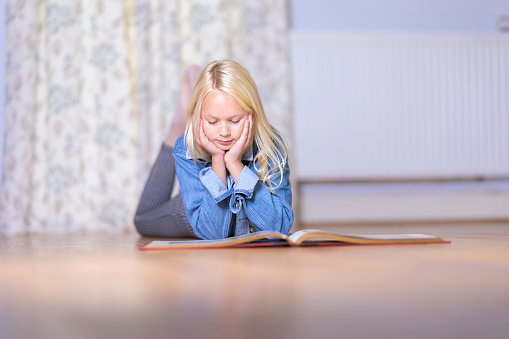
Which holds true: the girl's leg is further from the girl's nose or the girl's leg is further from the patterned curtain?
the patterned curtain

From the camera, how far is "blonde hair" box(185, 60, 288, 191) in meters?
1.15

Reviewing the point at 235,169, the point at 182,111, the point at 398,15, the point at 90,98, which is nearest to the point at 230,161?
the point at 235,169

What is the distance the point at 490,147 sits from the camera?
8.98ft

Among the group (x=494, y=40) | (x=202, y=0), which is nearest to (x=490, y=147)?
(x=494, y=40)

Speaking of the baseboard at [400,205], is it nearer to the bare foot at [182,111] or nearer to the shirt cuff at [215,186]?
the bare foot at [182,111]

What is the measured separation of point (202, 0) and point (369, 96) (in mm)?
1014

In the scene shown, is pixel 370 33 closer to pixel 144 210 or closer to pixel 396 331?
pixel 144 210

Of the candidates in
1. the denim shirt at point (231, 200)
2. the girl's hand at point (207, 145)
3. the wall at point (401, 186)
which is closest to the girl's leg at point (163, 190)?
the denim shirt at point (231, 200)

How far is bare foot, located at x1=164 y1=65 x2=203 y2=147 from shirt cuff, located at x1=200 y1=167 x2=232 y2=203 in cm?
55

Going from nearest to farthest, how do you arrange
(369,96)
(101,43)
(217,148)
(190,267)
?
(190,267) < (217,148) < (101,43) < (369,96)

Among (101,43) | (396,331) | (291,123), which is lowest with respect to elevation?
(396,331)

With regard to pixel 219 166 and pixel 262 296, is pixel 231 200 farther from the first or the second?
pixel 262 296

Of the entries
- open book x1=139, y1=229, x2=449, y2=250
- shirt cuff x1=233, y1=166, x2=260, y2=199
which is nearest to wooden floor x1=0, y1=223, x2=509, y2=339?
open book x1=139, y1=229, x2=449, y2=250

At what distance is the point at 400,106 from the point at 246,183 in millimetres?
1783
